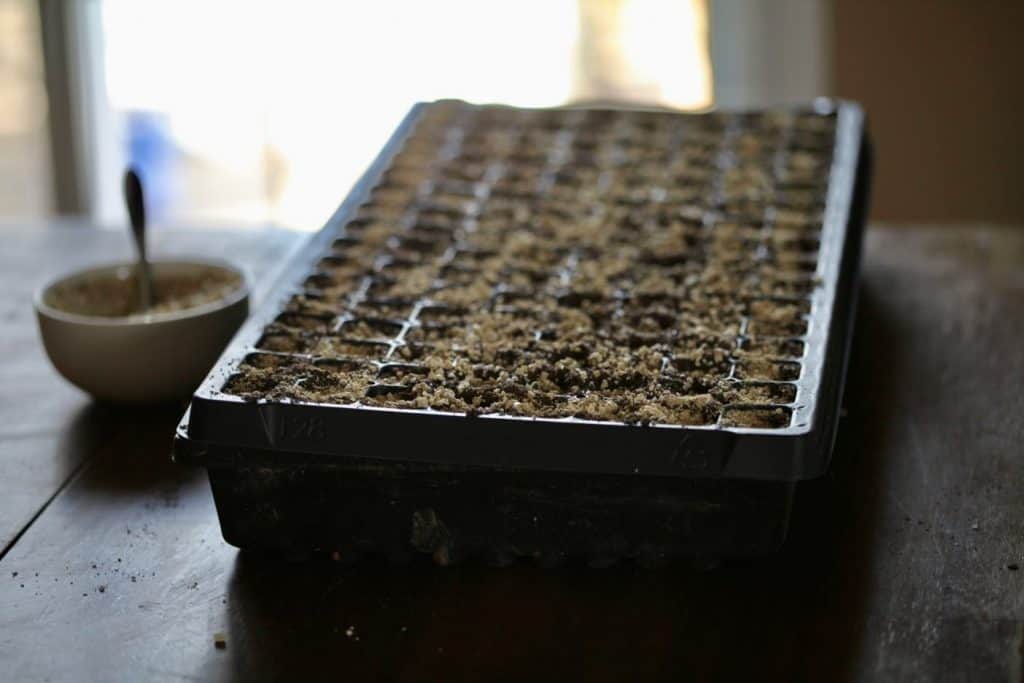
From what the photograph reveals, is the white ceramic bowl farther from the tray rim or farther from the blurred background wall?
the blurred background wall

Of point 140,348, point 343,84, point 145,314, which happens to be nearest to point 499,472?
point 140,348

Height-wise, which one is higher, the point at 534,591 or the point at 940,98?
the point at 940,98

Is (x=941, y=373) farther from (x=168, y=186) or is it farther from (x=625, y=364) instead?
(x=168, y=186)

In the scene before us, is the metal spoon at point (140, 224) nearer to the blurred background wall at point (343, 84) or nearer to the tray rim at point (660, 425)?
the tray rim at point (660, 425)

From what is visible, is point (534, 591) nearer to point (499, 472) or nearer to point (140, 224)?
point (499, 472)

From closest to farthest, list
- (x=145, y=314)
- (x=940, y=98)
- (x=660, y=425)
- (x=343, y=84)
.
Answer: (x=660, y=425), (x=145, y=314), (x=940, y=98), (x=343, y=84)

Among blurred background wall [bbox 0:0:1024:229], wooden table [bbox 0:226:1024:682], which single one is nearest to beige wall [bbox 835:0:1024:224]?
Answer: blurred background wall [bbox 0:0:1024:229]
